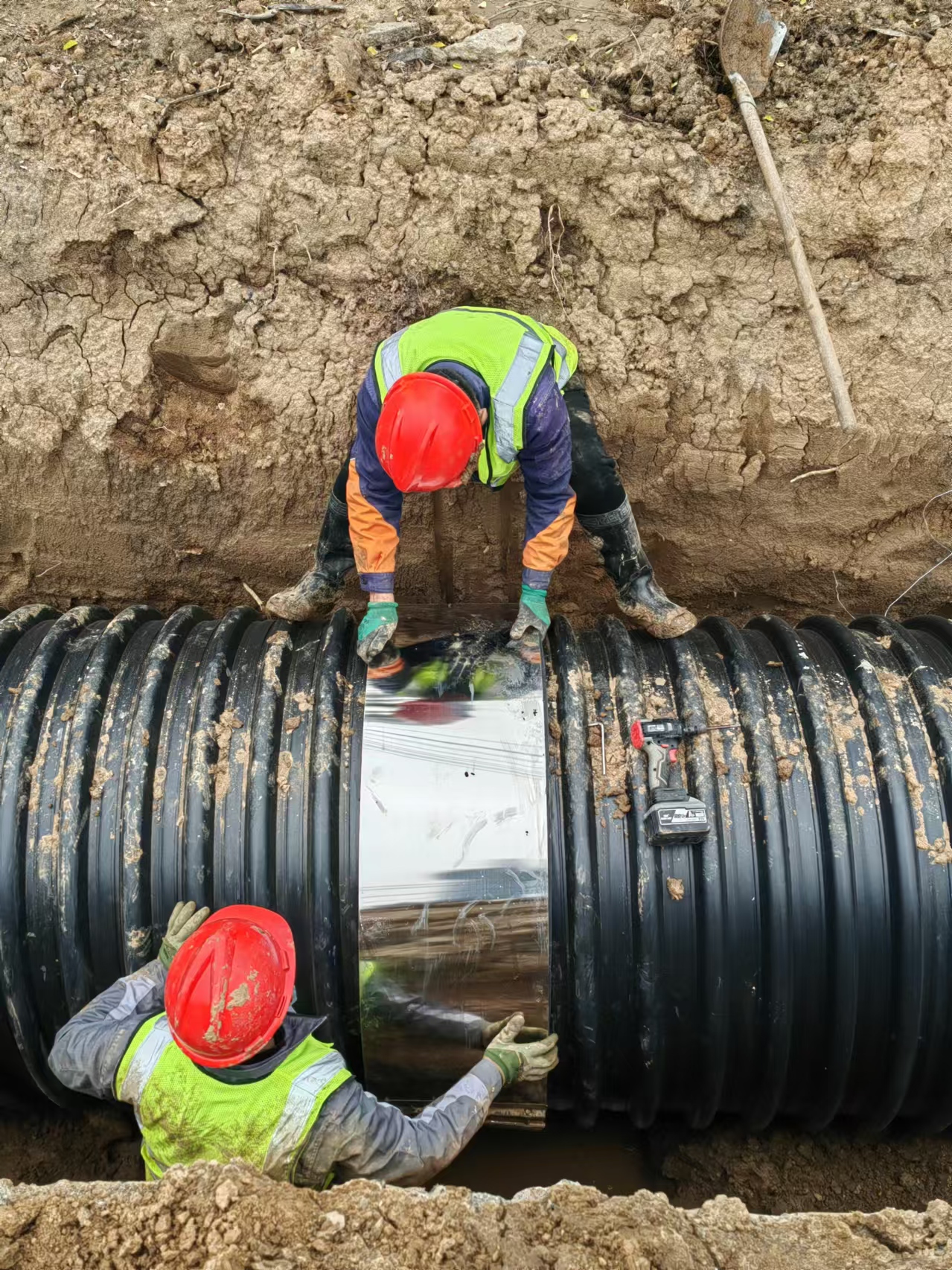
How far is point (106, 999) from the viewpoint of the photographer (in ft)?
8.48

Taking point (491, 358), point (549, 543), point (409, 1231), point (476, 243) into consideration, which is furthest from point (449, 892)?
point (476, 243)

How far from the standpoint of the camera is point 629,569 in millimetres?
3320

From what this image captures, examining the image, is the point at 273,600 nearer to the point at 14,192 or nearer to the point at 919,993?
the point at 14,192

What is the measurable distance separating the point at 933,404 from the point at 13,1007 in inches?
154

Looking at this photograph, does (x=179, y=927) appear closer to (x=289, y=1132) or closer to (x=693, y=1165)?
(x=289, y=1132)

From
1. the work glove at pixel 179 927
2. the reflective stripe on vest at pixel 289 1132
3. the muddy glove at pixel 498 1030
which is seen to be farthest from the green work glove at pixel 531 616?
the reflective stripe on vest at pixel 289 1132

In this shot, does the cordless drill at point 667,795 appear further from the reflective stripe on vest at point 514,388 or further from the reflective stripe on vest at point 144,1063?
the reflective stripe on vest at point 144,1063

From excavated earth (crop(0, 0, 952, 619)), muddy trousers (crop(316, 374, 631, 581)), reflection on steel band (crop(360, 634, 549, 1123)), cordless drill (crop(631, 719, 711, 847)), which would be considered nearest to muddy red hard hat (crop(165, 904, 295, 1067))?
reflection on steel band (crop(360, 634, 549, 1123))

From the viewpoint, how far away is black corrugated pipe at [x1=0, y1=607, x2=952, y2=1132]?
263 cm

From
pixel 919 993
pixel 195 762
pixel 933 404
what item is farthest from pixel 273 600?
pixel 933 404

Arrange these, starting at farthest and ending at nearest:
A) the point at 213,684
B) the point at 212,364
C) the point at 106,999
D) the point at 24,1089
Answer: the point at 212,364
the point at 24,1089
the point at 213,684
the point at 106,999

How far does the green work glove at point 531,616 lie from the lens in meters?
2.92

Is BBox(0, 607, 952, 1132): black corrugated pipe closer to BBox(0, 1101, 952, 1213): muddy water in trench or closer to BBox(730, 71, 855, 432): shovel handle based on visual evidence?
BBox(0, 1101, 952, 1213): muddy water in trench

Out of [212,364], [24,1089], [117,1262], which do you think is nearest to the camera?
[117,1262]
